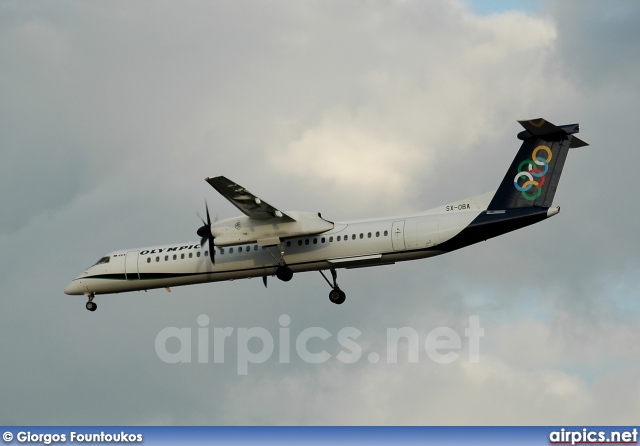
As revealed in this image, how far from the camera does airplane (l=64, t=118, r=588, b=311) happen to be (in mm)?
51781

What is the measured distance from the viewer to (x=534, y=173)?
52.2 metres

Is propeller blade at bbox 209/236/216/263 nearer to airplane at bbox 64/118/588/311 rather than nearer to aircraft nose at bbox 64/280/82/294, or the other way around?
airplane at bbox 64/118/588/311

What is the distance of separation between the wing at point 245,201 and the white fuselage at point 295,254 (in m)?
1.68

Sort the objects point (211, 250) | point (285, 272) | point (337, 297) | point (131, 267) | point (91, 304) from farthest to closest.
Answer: point (91, 304) < point (131, 267) < point (337, 297) < point (211, 250) < point (285, 272)

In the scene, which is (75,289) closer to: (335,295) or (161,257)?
(161,257)

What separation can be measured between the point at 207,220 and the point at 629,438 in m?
20.2

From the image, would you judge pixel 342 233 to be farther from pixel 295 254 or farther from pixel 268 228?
pixel 268 228

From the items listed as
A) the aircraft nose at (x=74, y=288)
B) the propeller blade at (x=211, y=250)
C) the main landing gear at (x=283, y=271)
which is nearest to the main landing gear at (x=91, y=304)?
the aircraft nose at (x=74, y=288)

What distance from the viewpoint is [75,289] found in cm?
6025

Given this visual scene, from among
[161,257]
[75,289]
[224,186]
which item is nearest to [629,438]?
[224,186]

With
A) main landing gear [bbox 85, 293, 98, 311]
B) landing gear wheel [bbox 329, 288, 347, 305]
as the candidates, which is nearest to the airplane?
landing gear wheel [bbox 329, 288, 347, 305]

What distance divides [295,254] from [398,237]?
490 cm

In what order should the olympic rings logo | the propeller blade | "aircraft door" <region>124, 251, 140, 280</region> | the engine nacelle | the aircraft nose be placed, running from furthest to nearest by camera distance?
the aircraft nose → "aircraft door" <region>124, 251, 140, 280</region> → the propeller blade → the engine nacelle → the olympic rings logo

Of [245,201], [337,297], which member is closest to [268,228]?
[245,201]
